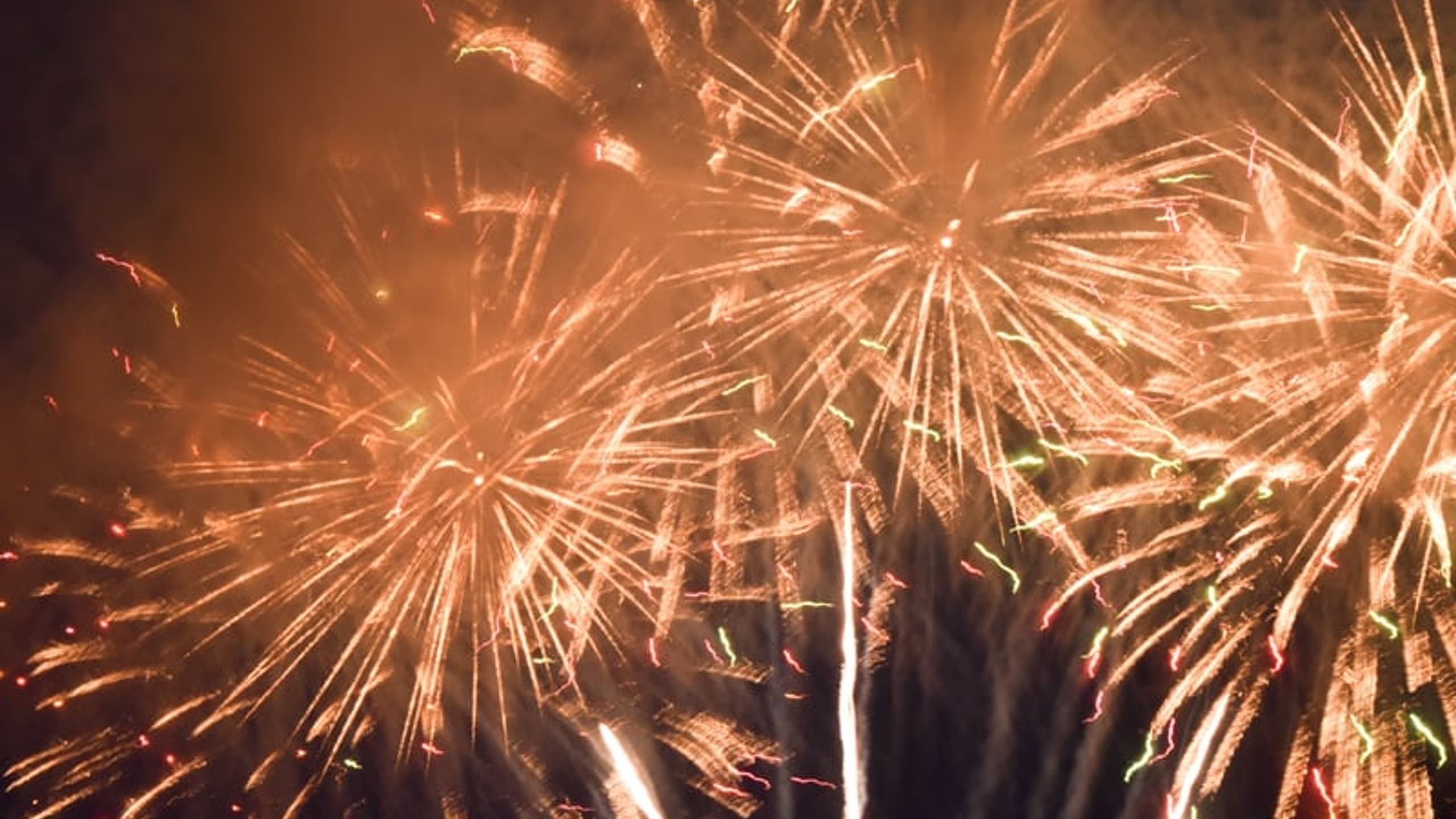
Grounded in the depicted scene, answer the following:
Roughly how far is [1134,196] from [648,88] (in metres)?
1.41

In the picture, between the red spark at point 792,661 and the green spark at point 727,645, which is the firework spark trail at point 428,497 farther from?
the red spark at point 792,661

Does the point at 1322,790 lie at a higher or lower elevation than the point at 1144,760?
lower

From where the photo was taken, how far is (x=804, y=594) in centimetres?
420

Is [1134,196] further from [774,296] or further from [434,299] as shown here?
[434,299]

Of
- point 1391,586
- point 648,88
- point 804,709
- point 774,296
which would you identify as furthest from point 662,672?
point 1391,586

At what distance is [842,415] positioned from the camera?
3.93 m

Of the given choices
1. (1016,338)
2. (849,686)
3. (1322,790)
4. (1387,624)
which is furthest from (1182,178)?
(849,686)

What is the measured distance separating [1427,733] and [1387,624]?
30cm

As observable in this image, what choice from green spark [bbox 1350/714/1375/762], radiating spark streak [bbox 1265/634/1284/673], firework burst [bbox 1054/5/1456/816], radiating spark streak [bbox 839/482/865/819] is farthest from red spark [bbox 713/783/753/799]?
green spark [bbox 1350/714/1375/762]

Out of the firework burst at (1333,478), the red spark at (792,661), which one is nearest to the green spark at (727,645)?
the red spark at (792,661)

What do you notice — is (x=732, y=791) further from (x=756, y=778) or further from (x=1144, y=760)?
(x=1144, y=760)

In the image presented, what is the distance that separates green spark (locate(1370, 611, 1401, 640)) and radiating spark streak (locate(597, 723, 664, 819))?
2.25 metres

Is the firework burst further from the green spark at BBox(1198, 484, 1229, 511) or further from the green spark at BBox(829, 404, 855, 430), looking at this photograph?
the green spark at BBox(829, 404, 855, 430)

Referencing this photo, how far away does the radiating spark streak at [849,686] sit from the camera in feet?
13.4
